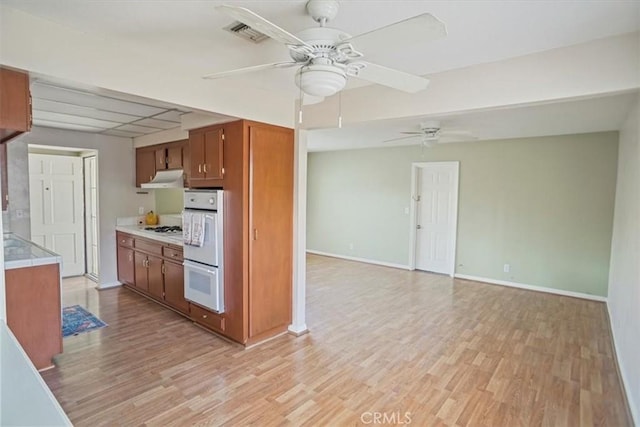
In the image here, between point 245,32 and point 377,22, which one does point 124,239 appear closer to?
point 245,32

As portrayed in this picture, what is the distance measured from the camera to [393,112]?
2.83 meters

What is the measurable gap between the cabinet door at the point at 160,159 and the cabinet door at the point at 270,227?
7.32 feet

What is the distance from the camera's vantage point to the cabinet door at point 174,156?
15.0 ft

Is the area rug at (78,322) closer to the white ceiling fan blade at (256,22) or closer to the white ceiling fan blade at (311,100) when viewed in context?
the white ceiling fan blade at (311,100)

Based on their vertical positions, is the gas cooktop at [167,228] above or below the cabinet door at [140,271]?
above

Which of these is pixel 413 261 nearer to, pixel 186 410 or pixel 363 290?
pixel 363 290

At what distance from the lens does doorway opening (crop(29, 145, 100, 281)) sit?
539 centimetres

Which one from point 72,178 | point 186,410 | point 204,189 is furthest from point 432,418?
point 72,178

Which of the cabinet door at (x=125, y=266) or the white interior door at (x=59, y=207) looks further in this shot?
the white interior door at (x=59, y=207)

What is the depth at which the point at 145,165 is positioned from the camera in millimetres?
5180

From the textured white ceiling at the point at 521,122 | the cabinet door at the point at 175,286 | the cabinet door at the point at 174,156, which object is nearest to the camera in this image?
the textured white ceiling at the point at 521,122

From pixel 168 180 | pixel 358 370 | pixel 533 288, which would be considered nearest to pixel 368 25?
pixel 358 370

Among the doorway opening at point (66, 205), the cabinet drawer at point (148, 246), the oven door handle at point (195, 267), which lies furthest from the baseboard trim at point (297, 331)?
the doorway opening at point (66, 205)

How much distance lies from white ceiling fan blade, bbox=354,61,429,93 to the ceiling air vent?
0.65m
